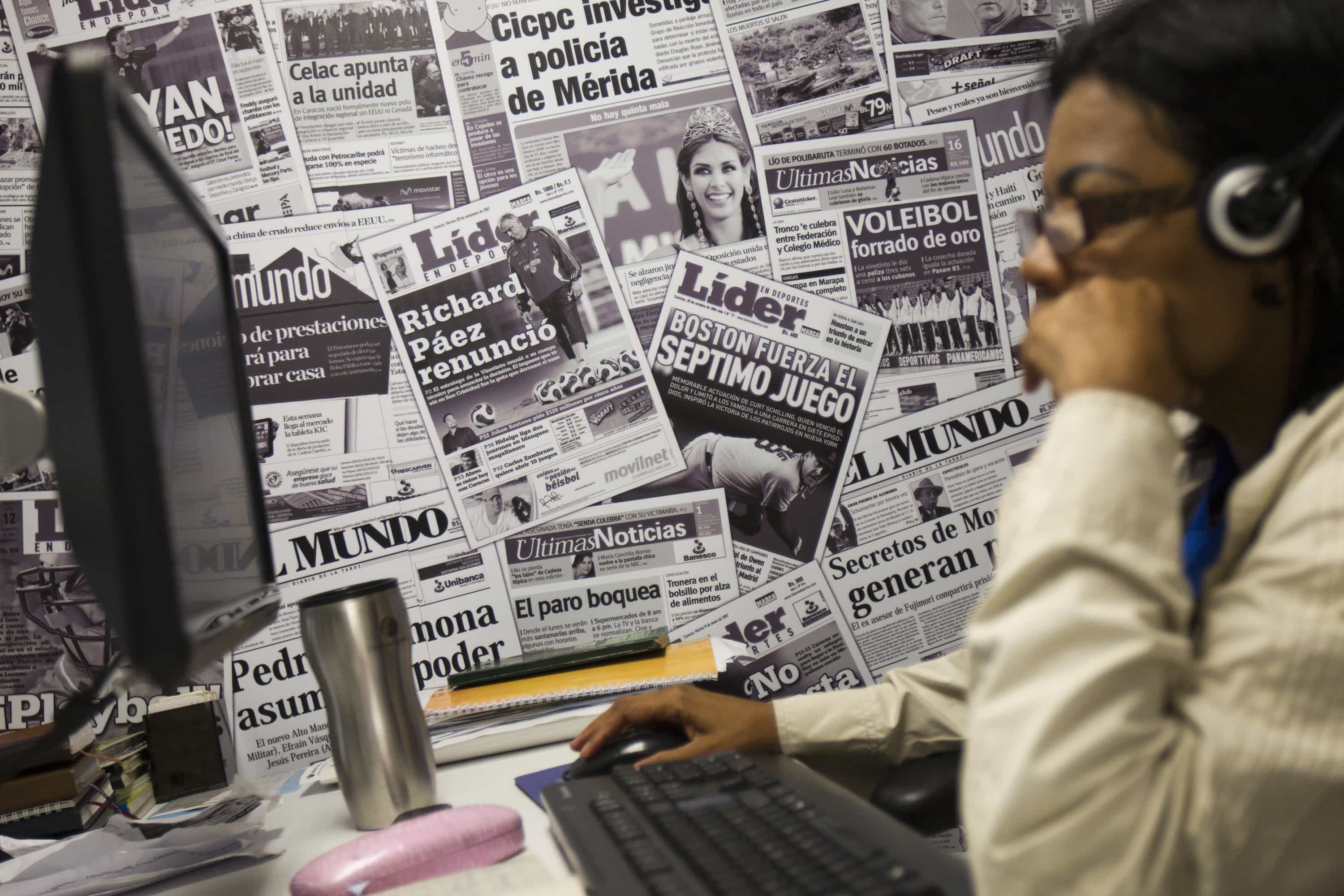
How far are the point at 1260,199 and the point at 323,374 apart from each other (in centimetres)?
129

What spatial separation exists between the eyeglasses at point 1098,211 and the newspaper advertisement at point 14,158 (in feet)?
4.87

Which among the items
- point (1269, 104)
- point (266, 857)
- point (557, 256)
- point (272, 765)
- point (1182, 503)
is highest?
point (557, 256)

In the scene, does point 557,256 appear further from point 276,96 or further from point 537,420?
point 276,96

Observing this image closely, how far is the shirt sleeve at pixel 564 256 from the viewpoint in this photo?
5.06ft

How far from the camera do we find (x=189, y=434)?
0.75 m

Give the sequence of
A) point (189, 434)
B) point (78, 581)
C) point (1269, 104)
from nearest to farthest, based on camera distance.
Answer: point (1269, 104), point (189, 434), point (78, 581)

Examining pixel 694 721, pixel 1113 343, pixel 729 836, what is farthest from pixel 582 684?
pixel 1113 343

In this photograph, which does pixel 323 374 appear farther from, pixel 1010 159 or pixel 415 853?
pixel 1010 159

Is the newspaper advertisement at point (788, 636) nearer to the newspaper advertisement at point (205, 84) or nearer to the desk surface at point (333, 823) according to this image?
the desk surface at point (333, 823)

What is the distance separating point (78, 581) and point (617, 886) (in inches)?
48.7

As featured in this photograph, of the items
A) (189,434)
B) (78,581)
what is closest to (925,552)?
(189,434)

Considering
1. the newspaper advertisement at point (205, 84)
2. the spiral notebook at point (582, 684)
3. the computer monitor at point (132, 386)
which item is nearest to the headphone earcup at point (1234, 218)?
the computer monitor at point (132, 386)

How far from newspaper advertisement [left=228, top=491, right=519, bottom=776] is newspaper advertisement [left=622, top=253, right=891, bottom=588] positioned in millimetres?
290

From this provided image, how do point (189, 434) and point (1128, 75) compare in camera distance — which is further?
point (189, 434)
